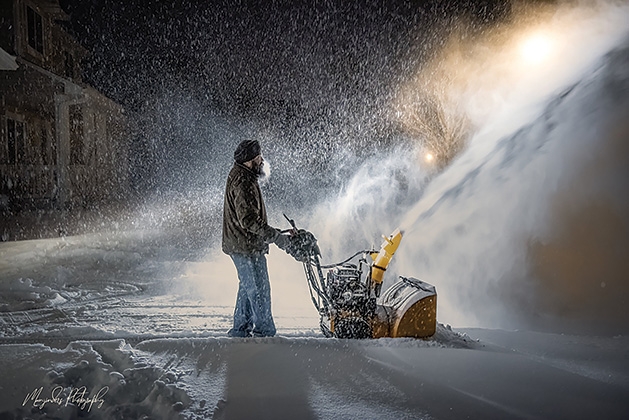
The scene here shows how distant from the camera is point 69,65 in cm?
2080

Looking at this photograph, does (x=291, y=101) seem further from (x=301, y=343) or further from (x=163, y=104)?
(x=301, y=343)

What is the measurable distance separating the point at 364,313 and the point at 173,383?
1.72m

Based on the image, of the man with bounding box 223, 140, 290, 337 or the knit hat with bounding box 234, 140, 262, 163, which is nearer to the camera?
the man with bounding box 223, 140, 290, 337

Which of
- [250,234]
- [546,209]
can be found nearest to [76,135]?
[250,234]

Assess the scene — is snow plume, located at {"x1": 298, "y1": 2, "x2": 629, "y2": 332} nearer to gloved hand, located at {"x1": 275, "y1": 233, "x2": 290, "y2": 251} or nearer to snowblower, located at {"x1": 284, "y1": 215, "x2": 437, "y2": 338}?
snowblower, located at {"x1": 284, "y1": 215, "x2": 437, "y2": 338}

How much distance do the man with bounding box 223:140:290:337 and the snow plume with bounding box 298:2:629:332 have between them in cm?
288

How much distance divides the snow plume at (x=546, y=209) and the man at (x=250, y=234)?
2.88 metres

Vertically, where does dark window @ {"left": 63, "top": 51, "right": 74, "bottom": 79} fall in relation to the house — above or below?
above

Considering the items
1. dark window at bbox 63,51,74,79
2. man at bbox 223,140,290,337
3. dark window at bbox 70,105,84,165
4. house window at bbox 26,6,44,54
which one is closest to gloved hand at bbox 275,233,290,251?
man at bbox 223,140,290,337

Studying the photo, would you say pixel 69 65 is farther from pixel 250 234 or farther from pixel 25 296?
pixel 250 234

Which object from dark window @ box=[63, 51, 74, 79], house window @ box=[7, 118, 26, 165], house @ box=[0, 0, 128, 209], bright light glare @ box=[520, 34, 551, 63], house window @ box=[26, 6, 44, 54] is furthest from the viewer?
dark window @ box=[63, 51, 74, 79]

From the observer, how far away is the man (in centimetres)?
403

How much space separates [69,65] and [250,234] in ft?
67.9

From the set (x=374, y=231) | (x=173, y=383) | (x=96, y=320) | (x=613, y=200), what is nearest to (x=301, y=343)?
(x=173, y=383)
